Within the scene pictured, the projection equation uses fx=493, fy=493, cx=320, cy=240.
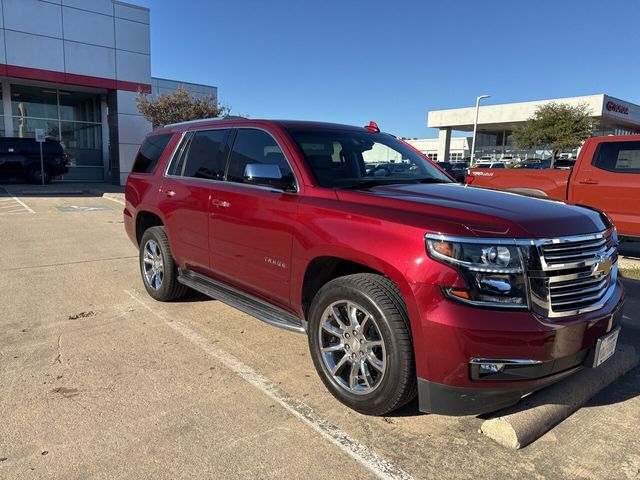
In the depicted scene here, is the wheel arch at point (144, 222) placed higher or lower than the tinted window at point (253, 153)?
lower

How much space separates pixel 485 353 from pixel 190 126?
3.83m

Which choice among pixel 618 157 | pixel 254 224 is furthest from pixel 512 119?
pixel 254 224

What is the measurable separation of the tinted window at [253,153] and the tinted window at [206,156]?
0.18 meters

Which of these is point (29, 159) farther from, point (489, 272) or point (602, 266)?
point (602, 266)

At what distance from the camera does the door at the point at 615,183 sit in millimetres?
7630

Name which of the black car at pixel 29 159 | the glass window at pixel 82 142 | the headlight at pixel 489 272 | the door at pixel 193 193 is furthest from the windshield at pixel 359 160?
the glass window at pixel 82 142

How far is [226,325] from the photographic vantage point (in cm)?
480

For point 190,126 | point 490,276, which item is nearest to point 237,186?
point 190,126

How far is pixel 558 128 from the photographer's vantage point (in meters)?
38.3

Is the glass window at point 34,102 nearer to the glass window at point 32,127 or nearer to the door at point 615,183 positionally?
the glass window at point 32,127

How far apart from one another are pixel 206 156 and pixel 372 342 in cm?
264

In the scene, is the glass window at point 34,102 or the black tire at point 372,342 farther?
the glass window at point 34,102

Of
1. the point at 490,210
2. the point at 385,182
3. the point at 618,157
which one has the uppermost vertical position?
the point at 618,157

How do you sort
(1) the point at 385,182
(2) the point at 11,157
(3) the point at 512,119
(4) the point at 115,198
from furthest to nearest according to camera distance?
(3) the point at 512,119
(2) the point at 11,157
(4) the point at 115,198
(1) the point at 385,182
